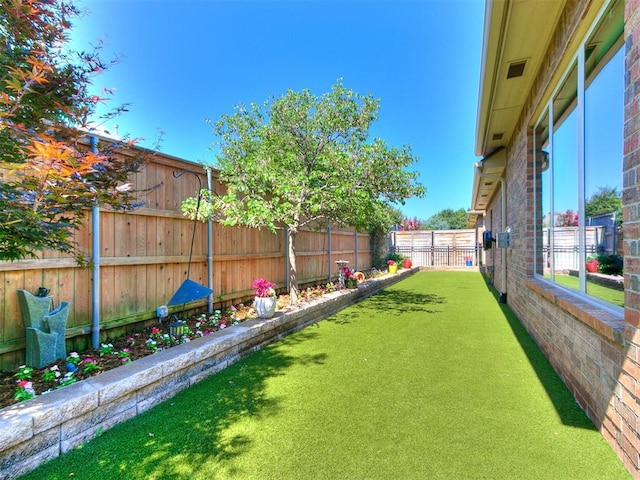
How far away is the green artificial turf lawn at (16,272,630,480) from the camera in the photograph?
186cm

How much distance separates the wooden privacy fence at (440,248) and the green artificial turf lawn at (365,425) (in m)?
14.5

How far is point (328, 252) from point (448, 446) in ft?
21.7

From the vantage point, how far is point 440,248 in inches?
706

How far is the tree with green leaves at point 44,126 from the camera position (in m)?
1.65

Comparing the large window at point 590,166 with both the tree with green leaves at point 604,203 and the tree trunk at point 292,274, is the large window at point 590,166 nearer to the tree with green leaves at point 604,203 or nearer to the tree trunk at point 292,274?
the tree with green leaves at point 604,203

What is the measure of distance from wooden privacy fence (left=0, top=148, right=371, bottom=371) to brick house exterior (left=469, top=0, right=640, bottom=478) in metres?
3.91

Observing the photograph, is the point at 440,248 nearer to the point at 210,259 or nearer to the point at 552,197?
the point at 552,197

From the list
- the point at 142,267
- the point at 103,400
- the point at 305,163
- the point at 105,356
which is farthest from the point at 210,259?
the point at 103,400

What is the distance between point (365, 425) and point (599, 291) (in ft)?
6.75

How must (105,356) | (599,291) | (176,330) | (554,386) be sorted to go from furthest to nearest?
(176,330), (105,356), (554,386), (599,291)

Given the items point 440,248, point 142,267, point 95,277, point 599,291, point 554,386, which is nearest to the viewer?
point 599,291

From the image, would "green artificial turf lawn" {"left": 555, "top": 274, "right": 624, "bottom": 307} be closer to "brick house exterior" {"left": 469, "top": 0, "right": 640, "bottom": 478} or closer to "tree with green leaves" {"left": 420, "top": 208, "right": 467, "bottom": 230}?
"brick house exterior" {"left": 469, "top": 0, "right": 640, "bottom": 478}

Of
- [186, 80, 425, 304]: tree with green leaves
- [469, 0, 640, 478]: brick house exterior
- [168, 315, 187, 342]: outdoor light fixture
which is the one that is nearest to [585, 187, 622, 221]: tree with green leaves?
[469, 0, 640, 478]: brick house exterior

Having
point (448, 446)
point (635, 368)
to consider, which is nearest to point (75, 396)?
point (448, 446)
